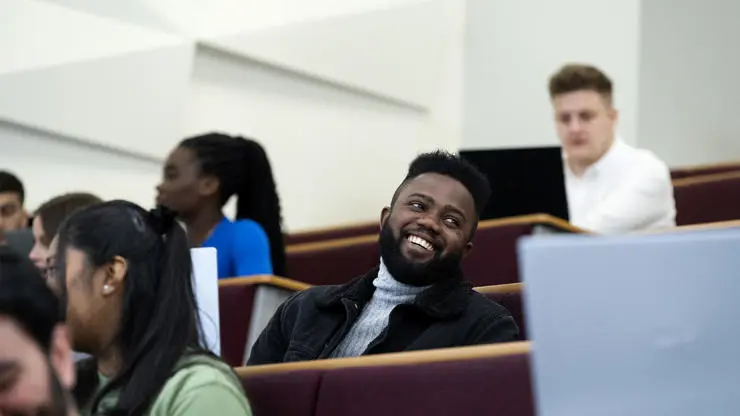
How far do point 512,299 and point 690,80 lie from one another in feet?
5.83

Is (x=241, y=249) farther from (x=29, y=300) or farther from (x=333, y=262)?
(x=29, y=300)

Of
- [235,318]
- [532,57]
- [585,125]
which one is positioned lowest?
[235,318]

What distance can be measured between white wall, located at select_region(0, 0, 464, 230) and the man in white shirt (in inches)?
33.5

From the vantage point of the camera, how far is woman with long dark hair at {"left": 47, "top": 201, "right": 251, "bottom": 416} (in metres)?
0.93

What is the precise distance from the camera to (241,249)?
173cm

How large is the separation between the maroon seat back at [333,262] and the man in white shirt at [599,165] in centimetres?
34

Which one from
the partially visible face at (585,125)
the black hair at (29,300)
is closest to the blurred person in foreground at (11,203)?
the partially visible face at (585,125)

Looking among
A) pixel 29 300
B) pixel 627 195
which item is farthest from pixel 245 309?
pixel 29 300

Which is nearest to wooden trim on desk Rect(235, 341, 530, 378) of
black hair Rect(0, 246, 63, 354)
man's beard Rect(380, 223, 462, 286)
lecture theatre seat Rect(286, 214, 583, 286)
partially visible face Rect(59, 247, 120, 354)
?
partially visible face Rect(59, 247, 120, 354)

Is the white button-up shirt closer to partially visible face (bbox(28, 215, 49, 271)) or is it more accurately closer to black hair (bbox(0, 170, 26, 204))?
partially visible face (bbox(28, 215, 49, 271))

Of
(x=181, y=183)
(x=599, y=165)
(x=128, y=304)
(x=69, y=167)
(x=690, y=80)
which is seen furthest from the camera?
(x=690, y=80)

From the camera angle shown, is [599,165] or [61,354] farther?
[599,165]

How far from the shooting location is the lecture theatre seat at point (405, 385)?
80 centimetres

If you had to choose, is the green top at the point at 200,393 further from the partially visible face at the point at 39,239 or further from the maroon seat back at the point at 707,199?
the maroon seat back at the point at 707,199
